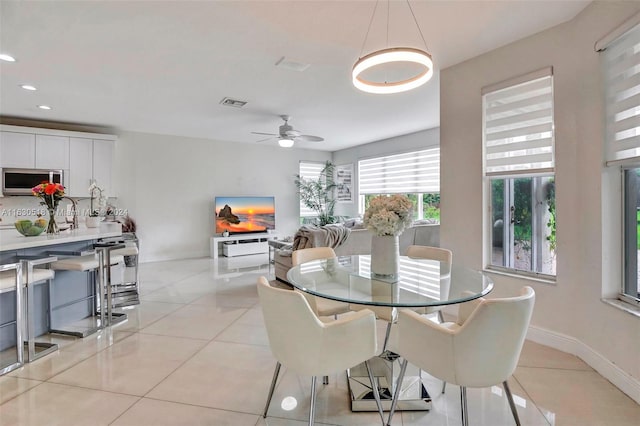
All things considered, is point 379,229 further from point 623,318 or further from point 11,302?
point 11,302

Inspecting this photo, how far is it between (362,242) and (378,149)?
11.9 ft

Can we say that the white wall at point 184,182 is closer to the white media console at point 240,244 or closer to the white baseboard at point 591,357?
the white media console at point 240,244

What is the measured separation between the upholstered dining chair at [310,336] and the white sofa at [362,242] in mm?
2826

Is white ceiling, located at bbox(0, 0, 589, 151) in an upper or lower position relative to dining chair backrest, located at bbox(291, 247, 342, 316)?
upper

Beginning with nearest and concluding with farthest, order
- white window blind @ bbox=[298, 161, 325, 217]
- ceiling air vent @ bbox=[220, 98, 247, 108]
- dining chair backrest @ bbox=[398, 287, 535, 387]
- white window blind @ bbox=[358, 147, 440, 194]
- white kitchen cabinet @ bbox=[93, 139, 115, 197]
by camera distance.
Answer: dining chair backrest @ bbox=[398, 287, 535, 387] < ceiling air vent @ bbox=[220, 98, 247, 108] < white kitchen cabinet @ bbox=[93, 139, 115, 197] < white window blind @ bbox=[358, 147, 440, 194] < white window blind @ bbox=[298, 161, 325, 217]

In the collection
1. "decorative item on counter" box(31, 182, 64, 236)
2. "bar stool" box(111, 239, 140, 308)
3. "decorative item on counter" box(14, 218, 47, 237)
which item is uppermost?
"decorative item on counter" box(31, 182, 64, 236)

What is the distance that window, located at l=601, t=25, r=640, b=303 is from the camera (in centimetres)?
202

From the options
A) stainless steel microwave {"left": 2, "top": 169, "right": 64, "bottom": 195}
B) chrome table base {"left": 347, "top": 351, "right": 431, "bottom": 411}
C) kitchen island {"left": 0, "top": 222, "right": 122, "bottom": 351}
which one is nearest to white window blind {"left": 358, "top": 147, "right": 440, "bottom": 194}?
chrome table base {"left": 347, "top": 351, "right": 431, "bottom": 411}

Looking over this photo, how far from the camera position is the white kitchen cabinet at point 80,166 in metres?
5.49

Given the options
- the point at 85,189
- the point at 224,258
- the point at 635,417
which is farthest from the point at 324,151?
the point at 635,417

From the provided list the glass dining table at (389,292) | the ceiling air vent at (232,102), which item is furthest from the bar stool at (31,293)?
the ceiling air vent at (232,102)

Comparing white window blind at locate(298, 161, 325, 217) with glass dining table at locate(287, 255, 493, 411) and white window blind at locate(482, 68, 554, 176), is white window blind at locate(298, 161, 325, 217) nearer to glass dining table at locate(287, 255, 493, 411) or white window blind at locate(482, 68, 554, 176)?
white window blind at locate(482, 68, 554, 176)

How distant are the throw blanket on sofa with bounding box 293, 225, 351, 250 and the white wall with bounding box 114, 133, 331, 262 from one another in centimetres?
372

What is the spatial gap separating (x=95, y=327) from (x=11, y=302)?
70cm
